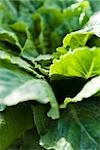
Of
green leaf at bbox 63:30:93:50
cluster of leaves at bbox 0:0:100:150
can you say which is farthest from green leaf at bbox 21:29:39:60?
green leaf at bbox 63:30:93:50

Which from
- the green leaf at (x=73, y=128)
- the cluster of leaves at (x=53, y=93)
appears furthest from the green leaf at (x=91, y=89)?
the green leaf at (x=73, y=128)

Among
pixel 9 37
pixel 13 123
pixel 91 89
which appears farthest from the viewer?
pixel 9 37

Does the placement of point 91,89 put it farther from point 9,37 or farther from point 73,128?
point 9,37

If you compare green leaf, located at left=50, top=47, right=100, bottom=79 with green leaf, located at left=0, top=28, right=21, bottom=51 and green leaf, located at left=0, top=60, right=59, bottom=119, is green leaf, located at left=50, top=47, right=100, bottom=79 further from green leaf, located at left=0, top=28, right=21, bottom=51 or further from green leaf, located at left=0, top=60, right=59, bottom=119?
green leaf, located at left=0, top=28, right=21, bottom=51

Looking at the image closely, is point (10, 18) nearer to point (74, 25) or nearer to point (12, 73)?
point (74, 25)

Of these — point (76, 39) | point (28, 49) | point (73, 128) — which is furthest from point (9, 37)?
point (73, 128)

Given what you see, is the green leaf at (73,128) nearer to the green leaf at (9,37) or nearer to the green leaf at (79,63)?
the green leaf at (79,63)
